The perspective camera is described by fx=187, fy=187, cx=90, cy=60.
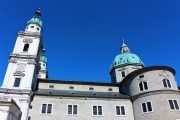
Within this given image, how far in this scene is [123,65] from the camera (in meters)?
53.3

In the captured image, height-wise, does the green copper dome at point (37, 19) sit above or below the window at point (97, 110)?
above

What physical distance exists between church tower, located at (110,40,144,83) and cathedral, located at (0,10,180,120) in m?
9.31

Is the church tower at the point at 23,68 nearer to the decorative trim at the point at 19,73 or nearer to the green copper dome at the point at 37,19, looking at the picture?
the decorative trim at the point at 19,73

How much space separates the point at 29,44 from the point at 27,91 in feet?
41.7

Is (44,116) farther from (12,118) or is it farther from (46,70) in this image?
(46,70)

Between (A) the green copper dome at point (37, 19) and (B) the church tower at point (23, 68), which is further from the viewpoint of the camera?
(A) the green copper dome at point (37, 19)

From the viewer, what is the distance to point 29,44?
42844 millimetres

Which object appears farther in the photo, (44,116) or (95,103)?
(95,103)

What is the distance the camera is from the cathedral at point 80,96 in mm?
33312

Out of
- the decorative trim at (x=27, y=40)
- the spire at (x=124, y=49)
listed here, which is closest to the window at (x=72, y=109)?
the decorative trim at (x=27, y=40)

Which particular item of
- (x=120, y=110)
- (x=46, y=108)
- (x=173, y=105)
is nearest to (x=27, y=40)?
(x=46, y=108)

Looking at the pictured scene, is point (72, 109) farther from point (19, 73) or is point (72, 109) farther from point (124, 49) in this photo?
point (124, 49)

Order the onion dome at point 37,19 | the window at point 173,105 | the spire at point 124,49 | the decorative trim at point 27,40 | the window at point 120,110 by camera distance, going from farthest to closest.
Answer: the spire at point 124,49 < the onion dome at point 37,19 < the decorative trim at point 27,40 < the window at point 120,110 < the window at point 173,105

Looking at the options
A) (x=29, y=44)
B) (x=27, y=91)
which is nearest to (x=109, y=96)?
(x=27, y=91)
